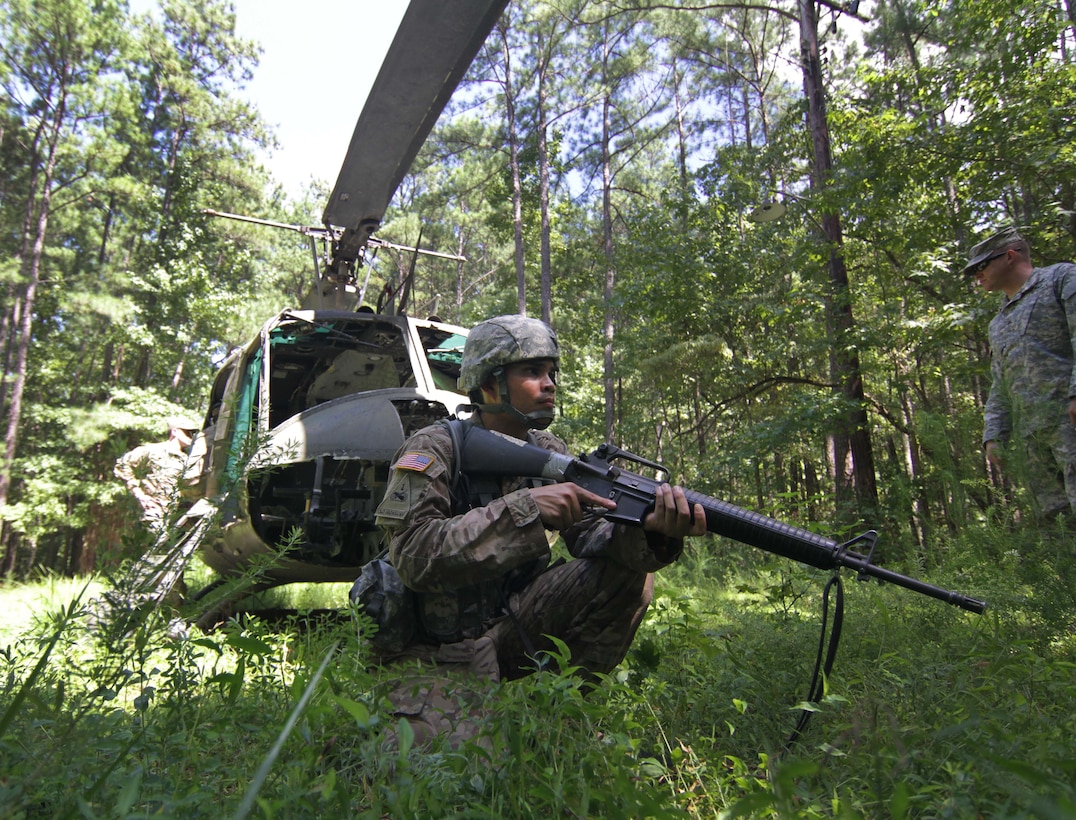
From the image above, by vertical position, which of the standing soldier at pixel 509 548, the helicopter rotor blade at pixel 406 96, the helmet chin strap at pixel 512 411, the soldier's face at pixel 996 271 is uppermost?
the helicopter rotor blade at pixel 406 96

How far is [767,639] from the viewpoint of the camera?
118 inches

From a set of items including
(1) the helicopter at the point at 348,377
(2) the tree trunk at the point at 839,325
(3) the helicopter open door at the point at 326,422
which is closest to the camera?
(1) the helicopter at the point at 348,377

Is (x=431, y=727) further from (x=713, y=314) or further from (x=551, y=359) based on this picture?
(x=713, y=314)

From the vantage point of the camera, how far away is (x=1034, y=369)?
365 centimetres

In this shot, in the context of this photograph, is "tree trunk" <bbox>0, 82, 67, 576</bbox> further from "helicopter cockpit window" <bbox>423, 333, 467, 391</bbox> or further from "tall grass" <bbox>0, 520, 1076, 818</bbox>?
"tall grass" <bbox>0, 520, 1076, 818</bbox>

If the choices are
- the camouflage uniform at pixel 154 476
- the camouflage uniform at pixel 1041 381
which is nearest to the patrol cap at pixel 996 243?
the camouflage uniform at pixel 1041 381

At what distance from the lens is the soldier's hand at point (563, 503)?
232 cm

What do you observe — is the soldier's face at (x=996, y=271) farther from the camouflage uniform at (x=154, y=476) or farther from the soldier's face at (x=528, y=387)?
the camouflage uniform at (x=154, y=476)

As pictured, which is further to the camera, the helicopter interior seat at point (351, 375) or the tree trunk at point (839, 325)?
the tree trunk at point (839, 325)

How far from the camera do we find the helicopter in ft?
11.3

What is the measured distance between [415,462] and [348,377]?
3.15m

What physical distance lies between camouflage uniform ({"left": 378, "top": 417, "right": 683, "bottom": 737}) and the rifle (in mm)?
125

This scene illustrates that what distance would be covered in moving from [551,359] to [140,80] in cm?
2152

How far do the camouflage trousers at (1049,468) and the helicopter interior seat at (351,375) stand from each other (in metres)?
4.05
